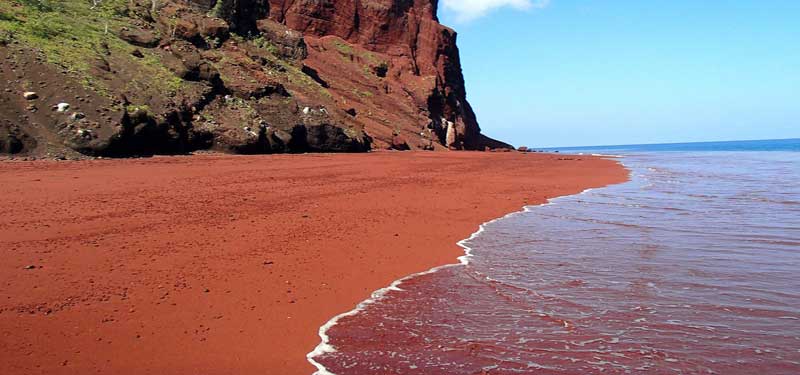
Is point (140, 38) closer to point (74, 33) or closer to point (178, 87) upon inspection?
point (74, 33)

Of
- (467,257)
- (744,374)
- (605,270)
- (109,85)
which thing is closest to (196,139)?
(109,85)

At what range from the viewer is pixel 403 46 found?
47531 millimetres

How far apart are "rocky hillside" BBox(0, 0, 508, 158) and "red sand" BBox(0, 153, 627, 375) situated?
8.36 feet

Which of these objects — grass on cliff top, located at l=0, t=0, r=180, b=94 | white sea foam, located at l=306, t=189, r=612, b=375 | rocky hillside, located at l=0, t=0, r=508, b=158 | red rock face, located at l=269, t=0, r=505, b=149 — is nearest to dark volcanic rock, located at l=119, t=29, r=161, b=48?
rocky hillside, located at l=0, t=0, r=508, b=158

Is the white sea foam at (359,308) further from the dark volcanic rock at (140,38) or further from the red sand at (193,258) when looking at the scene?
the dark volcanic rock at (140,38)

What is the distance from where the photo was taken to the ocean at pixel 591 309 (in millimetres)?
3865

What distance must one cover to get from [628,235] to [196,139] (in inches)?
582

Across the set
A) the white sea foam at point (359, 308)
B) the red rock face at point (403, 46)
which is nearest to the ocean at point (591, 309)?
the white sea foam at point (359, 308)

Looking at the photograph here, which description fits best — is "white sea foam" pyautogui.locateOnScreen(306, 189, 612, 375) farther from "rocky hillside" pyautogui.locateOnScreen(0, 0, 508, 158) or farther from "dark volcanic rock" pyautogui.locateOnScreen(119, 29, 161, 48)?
"dark volcanic rock" pyautogui.locateOnScreen(119, 29, 161, 48)

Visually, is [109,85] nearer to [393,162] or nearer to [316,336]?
[393,162]

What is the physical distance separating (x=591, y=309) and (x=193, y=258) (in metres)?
4.03

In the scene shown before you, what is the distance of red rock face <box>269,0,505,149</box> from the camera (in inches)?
1633

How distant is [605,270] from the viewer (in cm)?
634

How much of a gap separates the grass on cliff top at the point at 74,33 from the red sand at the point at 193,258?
5.35 meters
